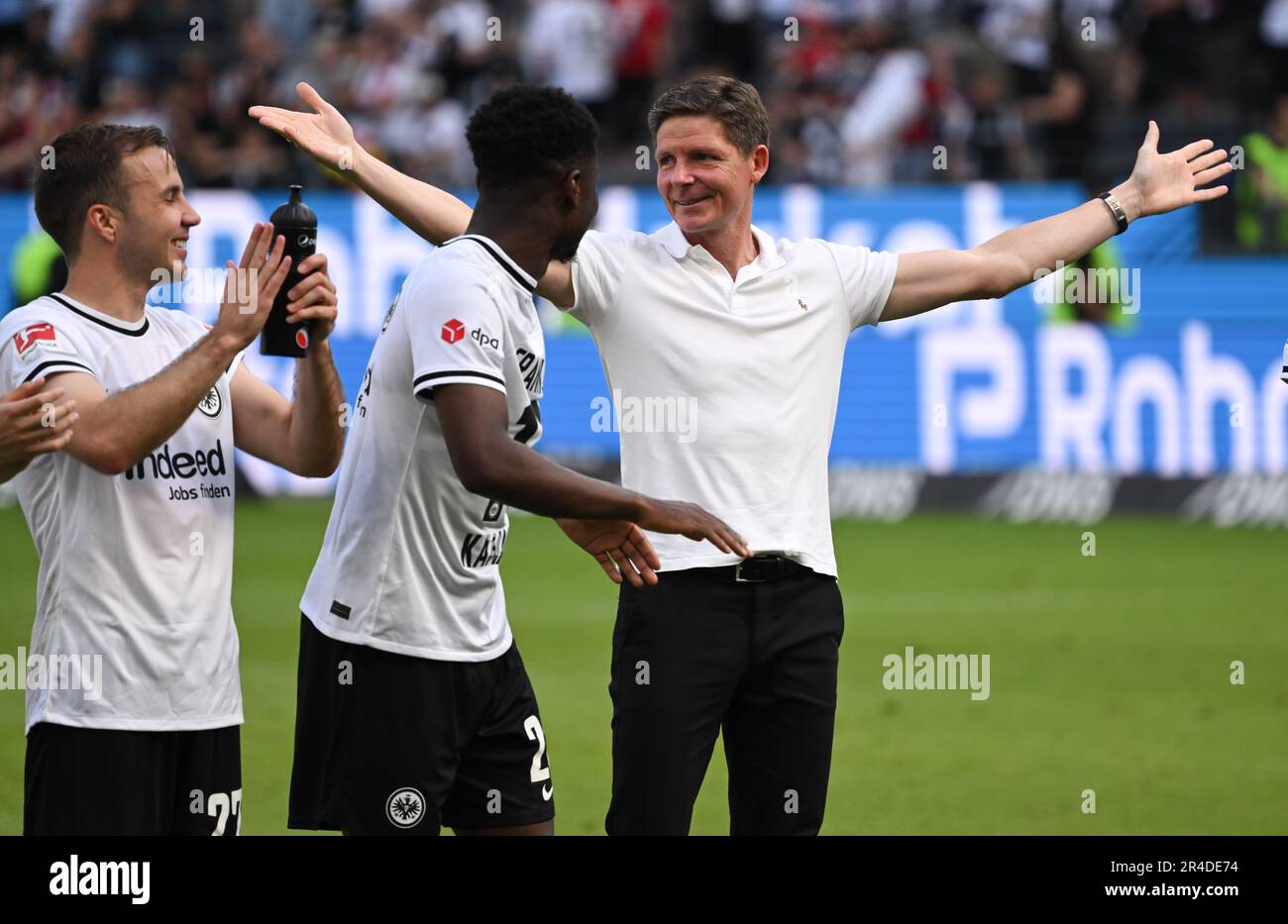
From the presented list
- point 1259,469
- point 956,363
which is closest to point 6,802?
point 956,363

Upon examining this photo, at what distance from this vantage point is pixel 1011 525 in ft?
49.6

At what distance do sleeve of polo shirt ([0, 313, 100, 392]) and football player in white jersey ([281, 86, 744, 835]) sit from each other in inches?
28.6

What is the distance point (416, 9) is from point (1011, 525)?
31.5 ft

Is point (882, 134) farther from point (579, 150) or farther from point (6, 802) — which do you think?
point (579, 150)

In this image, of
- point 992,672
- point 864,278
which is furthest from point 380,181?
point 992,672

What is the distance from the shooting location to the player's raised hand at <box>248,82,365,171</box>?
16.3ft

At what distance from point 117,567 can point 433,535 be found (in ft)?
2.54

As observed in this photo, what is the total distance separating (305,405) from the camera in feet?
15.6

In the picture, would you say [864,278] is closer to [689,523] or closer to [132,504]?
[689,523]

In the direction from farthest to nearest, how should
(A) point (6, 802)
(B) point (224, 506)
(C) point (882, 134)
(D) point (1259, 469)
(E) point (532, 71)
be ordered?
(E) point (532, 71) < (C) point (882, 134) < (D) point (1259, 469) < (A) point (6, 802) < (B) point (224, 506)

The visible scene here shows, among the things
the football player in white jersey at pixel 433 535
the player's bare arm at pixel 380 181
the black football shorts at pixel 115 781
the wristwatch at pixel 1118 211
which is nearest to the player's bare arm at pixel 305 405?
the football player in white jersey at pixel 433 535

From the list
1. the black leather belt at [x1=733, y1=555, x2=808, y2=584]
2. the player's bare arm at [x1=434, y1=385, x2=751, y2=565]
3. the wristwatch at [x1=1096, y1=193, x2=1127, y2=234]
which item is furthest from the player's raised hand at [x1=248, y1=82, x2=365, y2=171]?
the wristwatch at [x1=1096, y1=193, x2=1127, y2=234]

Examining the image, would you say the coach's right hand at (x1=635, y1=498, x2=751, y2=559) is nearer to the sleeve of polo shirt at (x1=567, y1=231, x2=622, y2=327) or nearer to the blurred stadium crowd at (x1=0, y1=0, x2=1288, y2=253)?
the sleeve of polo shirt at (x1=567, y1=231, x2=622, y2=327)
